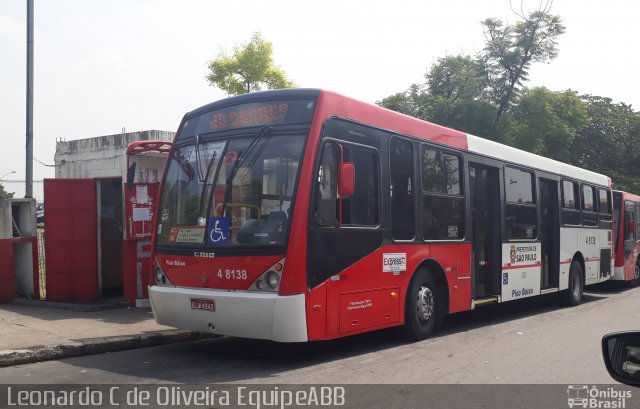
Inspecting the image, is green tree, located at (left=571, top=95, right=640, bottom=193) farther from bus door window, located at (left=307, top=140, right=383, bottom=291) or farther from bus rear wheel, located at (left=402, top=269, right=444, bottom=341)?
bus door window, located at (left=307, top=140, right=383, bottom=291)

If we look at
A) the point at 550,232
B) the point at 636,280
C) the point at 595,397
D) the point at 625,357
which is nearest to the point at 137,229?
the point at 595,397

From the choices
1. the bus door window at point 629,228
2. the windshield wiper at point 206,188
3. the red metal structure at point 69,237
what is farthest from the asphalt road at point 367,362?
the bus door window at point 629,228

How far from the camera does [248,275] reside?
21.8 ft

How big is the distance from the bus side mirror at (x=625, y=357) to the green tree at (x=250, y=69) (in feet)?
61.4

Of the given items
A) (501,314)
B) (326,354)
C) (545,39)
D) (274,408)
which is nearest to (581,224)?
(501,314)

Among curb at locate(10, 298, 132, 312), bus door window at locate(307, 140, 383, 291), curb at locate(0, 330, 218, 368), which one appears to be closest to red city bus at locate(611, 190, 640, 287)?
bus door window at locate(307, 140, 383, 291)

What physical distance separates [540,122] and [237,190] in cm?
2207

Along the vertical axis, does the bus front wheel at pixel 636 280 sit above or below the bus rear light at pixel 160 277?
below

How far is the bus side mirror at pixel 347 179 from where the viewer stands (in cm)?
689

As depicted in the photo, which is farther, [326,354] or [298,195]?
[326,354]

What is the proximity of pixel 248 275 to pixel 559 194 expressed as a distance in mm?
8960

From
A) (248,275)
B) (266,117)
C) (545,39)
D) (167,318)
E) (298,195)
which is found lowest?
(167,318)

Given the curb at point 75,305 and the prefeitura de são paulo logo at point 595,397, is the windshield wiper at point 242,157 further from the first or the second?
the curb at point 75,305

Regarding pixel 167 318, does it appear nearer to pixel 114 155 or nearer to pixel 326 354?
pixel 326 354
